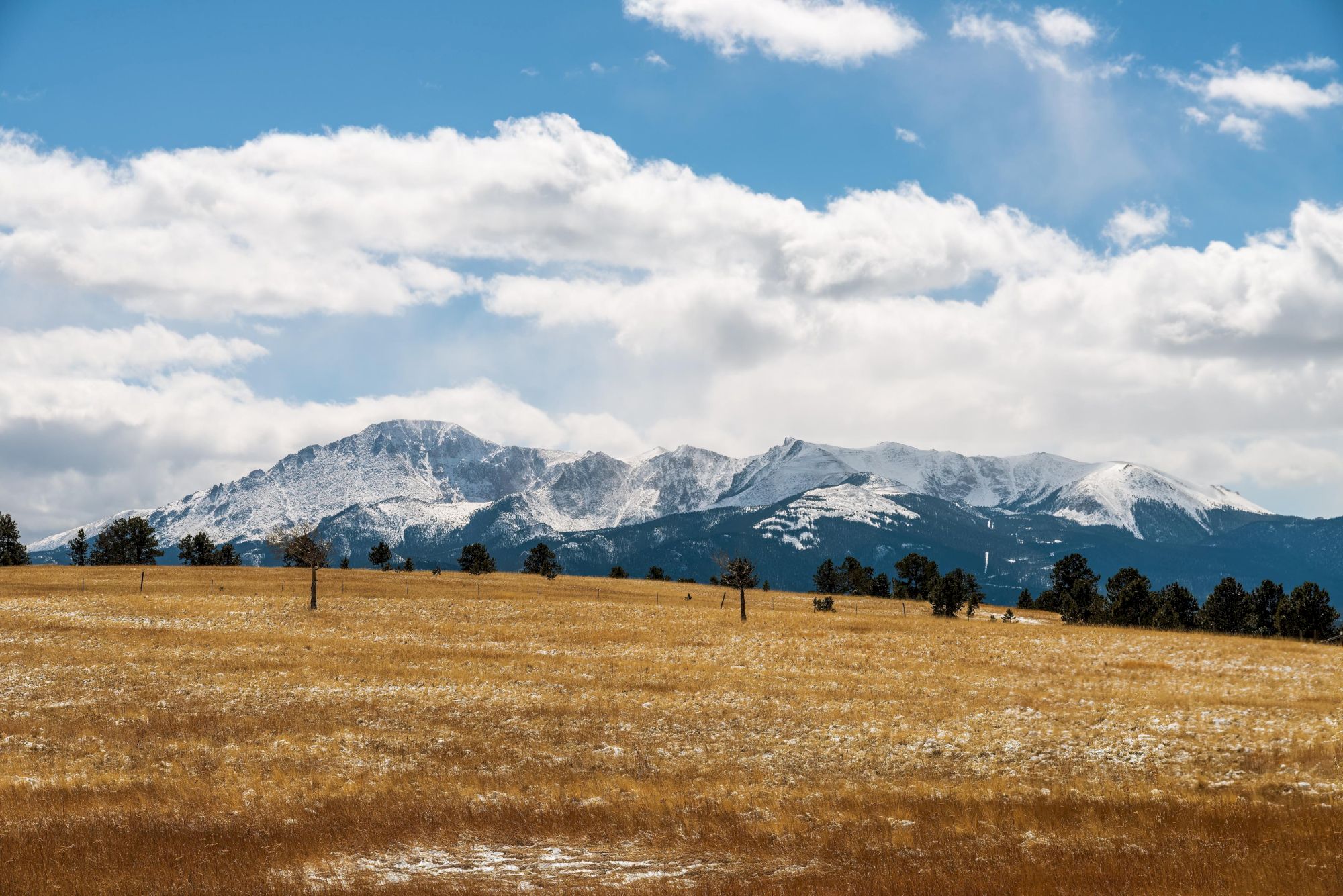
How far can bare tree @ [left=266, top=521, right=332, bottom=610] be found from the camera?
8725cm

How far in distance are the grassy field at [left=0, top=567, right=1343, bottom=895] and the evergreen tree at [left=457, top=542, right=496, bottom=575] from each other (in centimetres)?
7972

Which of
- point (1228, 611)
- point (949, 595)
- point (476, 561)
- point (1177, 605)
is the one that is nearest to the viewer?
point (949, 595)

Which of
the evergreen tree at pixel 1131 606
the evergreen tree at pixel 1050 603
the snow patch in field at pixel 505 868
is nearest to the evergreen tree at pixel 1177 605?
the evergreen tree at pixel 1131 606

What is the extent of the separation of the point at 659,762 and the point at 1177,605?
5556 inches

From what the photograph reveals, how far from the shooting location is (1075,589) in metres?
158

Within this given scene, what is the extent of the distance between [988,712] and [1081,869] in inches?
836

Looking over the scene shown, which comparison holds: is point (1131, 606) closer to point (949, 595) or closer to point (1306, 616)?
point (1306, 616)

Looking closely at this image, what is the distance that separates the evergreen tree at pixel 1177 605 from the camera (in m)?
134

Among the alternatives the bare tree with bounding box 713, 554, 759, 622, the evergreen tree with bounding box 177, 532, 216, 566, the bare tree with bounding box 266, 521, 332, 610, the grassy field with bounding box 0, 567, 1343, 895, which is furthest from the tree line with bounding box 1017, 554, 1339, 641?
the evergreen tree with bounding box 177, 532, 216, 566

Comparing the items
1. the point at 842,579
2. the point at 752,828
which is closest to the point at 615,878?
the point at 752,828

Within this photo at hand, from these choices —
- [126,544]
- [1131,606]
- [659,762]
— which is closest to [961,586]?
[1131,606]

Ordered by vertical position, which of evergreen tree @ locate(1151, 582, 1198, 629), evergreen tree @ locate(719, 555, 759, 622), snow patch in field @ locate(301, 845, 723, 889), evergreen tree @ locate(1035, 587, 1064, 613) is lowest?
evergreen tree @ locate(1035, 587, 1064, 613)

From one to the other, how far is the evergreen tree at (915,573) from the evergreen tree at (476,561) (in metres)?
69.4

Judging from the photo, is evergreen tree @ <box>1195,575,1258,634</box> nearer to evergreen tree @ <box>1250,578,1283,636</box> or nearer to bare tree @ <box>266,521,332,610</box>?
evergreen tree @ <box>1250,578,1283,636</box>
